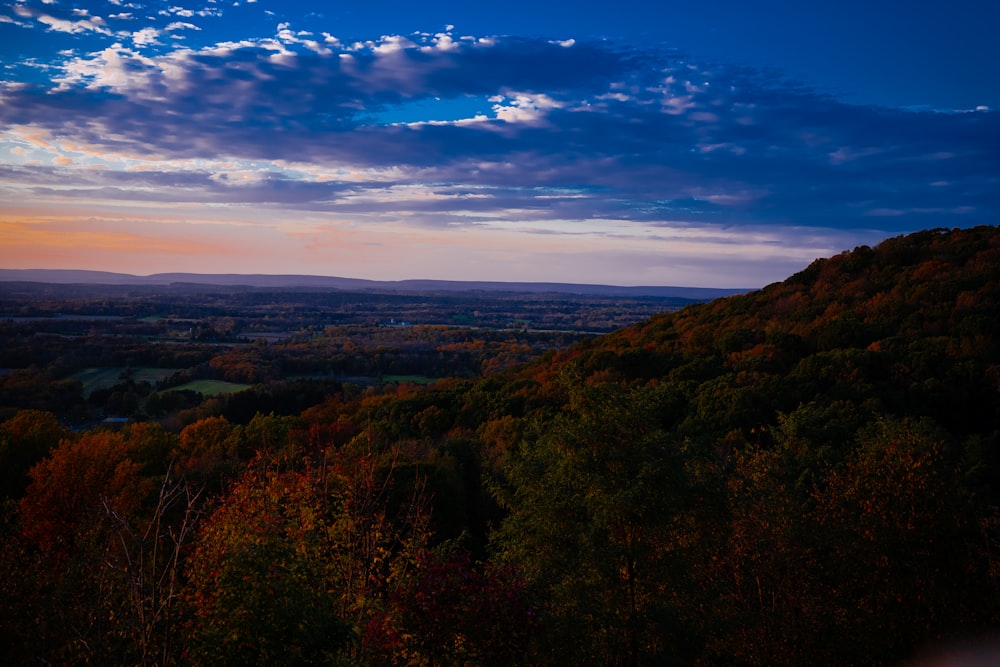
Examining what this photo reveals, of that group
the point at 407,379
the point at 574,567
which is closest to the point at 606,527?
the point at 574,567

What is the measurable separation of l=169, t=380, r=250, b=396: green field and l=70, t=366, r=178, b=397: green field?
12.2 feet

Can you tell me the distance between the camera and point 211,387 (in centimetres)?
6538

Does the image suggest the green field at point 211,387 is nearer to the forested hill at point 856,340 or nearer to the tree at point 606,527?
the forested hill at point 856,340

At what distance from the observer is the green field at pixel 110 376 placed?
193 feet

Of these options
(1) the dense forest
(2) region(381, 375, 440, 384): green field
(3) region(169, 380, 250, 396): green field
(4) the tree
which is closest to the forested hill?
(1) the dense forest

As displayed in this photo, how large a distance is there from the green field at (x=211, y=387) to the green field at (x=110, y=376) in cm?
372

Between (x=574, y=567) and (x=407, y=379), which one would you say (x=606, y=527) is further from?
(x=407, y=379)

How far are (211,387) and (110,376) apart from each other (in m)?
9.47

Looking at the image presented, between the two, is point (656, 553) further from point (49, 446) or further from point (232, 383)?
point (232, 383)

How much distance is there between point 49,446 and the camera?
1192 inches

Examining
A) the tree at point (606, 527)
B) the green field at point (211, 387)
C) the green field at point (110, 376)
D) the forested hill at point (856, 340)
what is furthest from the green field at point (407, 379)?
the tree at point (606, 527)

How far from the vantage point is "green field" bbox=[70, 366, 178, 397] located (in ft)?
193

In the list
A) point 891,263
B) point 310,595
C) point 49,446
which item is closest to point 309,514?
point 310,595

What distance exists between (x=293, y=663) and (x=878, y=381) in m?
30.4
